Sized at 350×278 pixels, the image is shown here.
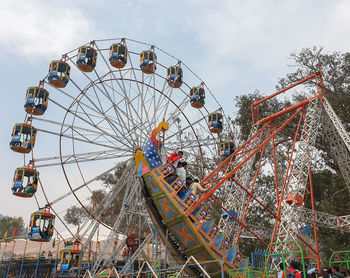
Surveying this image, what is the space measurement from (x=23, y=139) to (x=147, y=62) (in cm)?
703

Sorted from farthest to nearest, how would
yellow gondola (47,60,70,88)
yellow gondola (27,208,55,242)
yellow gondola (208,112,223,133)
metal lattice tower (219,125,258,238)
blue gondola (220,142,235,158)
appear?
yellow gondola (208,112,223,133)
blue gondola (220,142,235,158)
yellow gondola (47,60,70,88)
yellow gondola (27,208,55,242)
metal lattice tower (219,125,258,238)

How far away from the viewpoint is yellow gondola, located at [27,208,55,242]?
14586 mm

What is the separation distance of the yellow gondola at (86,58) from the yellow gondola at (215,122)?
266 inches

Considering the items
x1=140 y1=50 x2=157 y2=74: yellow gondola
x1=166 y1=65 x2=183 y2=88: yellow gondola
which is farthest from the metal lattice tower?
x1=140 y1=50 x2=157 y2=74: yellow gondola

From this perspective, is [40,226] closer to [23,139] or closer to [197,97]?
[23,139]

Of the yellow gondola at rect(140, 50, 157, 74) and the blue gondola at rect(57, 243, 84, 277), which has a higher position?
the yellow gondola at rect(140, 50, 157, 74)

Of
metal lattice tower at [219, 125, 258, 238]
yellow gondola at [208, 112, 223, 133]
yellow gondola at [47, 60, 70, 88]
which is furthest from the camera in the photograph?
yellow gondola at [208, 112, 223, 133]

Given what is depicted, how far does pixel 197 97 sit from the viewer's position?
1892 cm

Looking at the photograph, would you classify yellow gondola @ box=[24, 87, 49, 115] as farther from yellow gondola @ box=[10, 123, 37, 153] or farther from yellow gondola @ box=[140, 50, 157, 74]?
yellow gondola @ box=[140, 50, 157, 74]

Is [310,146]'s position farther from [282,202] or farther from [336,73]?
[336,73]

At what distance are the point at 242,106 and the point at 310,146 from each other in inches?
551

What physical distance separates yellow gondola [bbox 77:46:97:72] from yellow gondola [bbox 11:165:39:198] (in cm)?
544

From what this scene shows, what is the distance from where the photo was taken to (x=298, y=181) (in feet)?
33.9

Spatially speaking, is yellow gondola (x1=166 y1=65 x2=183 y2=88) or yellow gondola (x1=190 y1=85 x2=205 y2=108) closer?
yellow gondola (x1=166 y1=65 x2=183 y2=88)
